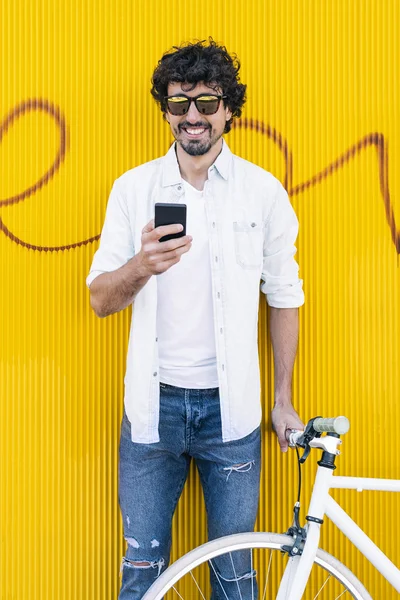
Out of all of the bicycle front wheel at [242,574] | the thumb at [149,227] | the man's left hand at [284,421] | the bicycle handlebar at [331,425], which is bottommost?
the bicycle front wheel at [242,574]

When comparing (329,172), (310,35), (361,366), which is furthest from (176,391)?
(310,35)

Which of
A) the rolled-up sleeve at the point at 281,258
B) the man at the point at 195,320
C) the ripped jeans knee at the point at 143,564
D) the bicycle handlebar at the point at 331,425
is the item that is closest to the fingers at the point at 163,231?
the man at the point at 195,320

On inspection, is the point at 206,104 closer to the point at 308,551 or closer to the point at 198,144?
the point at 198,144

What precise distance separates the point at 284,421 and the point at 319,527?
18.7 inches

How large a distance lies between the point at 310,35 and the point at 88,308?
130 centimetres

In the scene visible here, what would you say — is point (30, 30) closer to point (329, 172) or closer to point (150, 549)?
point (329, 172)

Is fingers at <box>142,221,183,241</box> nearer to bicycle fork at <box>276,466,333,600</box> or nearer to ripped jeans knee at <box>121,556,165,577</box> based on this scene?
bicycle fork at <box>276,466,333,600</box>

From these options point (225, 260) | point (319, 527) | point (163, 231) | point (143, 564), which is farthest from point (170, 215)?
point (143, 564)

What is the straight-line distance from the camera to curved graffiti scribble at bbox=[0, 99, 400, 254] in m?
2.36

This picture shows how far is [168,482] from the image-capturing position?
208cm

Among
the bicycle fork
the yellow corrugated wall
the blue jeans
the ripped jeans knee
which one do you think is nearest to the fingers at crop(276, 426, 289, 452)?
the blue jeans

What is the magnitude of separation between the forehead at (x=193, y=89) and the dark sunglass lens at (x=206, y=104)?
0.05 meters

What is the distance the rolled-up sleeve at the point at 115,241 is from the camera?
6.54ft

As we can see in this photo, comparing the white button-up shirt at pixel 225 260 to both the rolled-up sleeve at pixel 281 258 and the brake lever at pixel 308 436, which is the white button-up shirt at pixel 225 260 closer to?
the rolled-up sleeve at pixel 281 258
